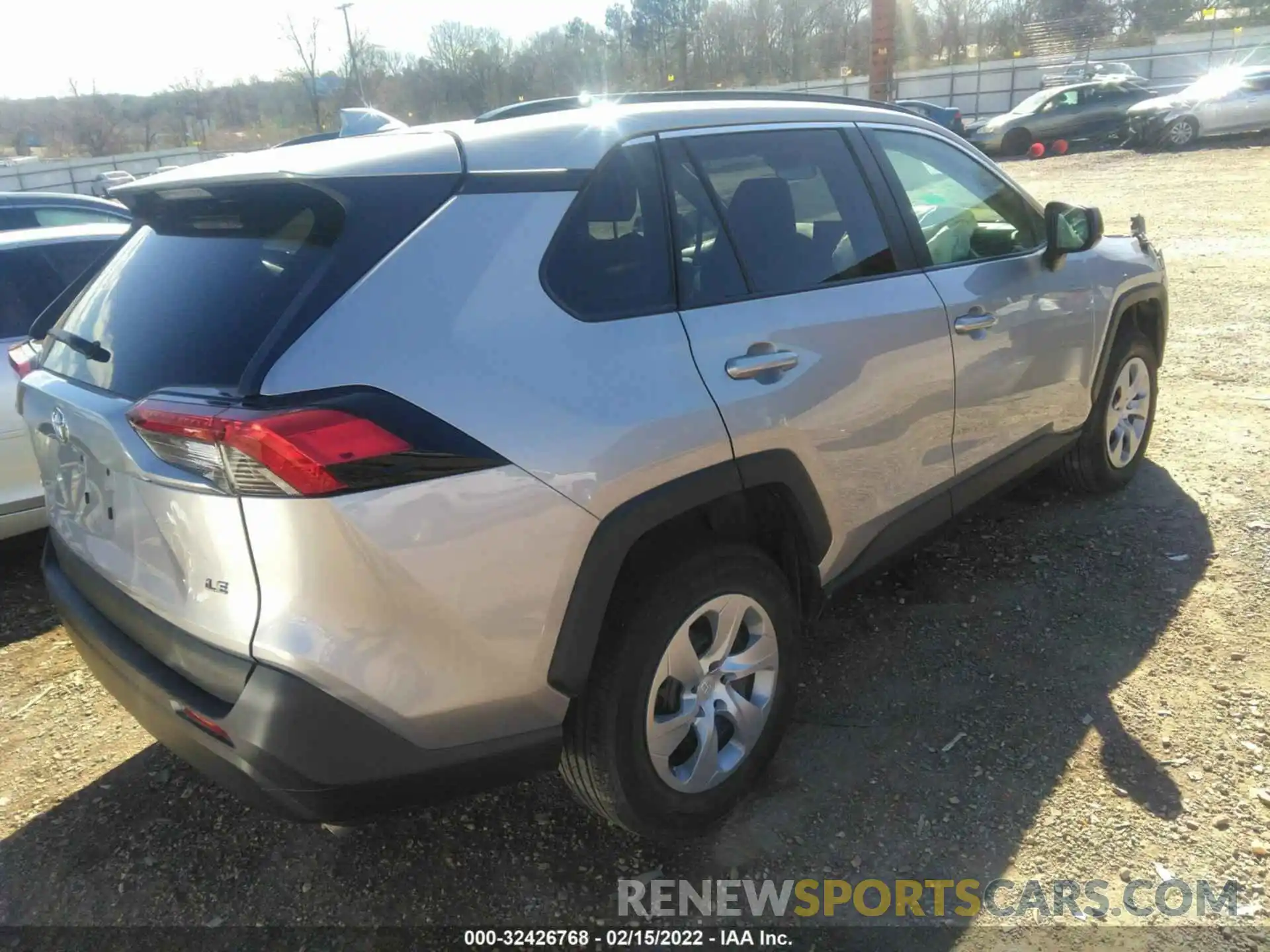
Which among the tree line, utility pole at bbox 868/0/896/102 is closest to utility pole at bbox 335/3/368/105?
the tree line

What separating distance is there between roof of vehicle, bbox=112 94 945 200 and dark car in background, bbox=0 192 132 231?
4.75 metres

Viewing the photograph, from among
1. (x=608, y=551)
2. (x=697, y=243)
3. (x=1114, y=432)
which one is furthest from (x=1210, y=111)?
(x=608, y=551)

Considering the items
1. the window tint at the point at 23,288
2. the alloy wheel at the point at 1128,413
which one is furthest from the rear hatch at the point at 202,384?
the alloy wheel at the point at 1128,413

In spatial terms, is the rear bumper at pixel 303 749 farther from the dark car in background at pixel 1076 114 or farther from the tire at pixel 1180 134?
the dark car in background at pixel 1076 114

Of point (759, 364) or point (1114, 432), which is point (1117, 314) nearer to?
point (1114, 432)

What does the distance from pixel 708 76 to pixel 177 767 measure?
61.9 meters

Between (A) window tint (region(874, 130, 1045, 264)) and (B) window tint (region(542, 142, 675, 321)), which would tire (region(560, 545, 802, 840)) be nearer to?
(B) window tint (region(542, 142, 675, 321))

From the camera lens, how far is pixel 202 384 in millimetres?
1832

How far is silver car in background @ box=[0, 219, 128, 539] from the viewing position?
3.84 m

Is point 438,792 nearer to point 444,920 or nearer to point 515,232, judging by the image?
point 444,920

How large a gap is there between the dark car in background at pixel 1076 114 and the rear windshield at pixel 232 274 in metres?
25.4

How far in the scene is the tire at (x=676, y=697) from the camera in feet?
7.04

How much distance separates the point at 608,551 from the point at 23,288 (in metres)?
3.60

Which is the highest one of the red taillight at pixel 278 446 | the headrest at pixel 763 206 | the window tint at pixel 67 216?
the headrest at pixel 763 206
